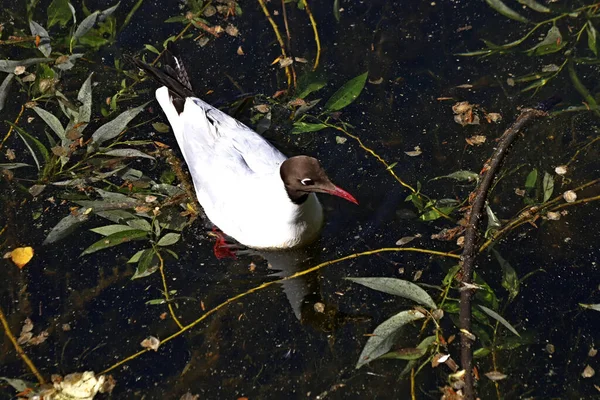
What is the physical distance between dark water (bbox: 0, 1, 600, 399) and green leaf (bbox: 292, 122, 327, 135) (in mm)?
40

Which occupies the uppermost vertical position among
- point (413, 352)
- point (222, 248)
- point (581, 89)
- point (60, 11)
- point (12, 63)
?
point (60, 11)

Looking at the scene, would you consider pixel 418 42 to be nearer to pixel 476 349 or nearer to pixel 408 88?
pixel 408 88

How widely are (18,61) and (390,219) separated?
6.51 feet

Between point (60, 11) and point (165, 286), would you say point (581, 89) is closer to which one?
point (165, 286)

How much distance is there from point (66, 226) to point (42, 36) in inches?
47.2

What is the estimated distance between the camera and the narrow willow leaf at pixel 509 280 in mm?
3094

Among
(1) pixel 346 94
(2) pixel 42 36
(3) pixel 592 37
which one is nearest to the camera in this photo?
(1) pixel 346 94

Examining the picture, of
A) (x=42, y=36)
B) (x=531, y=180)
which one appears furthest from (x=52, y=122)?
(x=531, y=180)

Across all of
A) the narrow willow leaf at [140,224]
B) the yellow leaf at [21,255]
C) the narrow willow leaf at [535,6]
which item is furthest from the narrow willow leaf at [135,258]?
the narrow willow leaf at [535,6]

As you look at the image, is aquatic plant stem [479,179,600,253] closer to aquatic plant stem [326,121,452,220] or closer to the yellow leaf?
aquatic plant stem [326,121,452,220]

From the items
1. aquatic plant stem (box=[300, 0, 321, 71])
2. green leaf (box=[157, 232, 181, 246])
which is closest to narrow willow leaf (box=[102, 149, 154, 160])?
green leaf (box=[157, 232, 181, 246])

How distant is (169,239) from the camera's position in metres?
3.36

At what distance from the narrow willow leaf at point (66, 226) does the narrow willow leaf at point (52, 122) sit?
0.45 metres

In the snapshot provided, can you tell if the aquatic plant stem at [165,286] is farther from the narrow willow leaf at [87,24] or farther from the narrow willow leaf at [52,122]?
the narrow willow leaf at [87,24]
